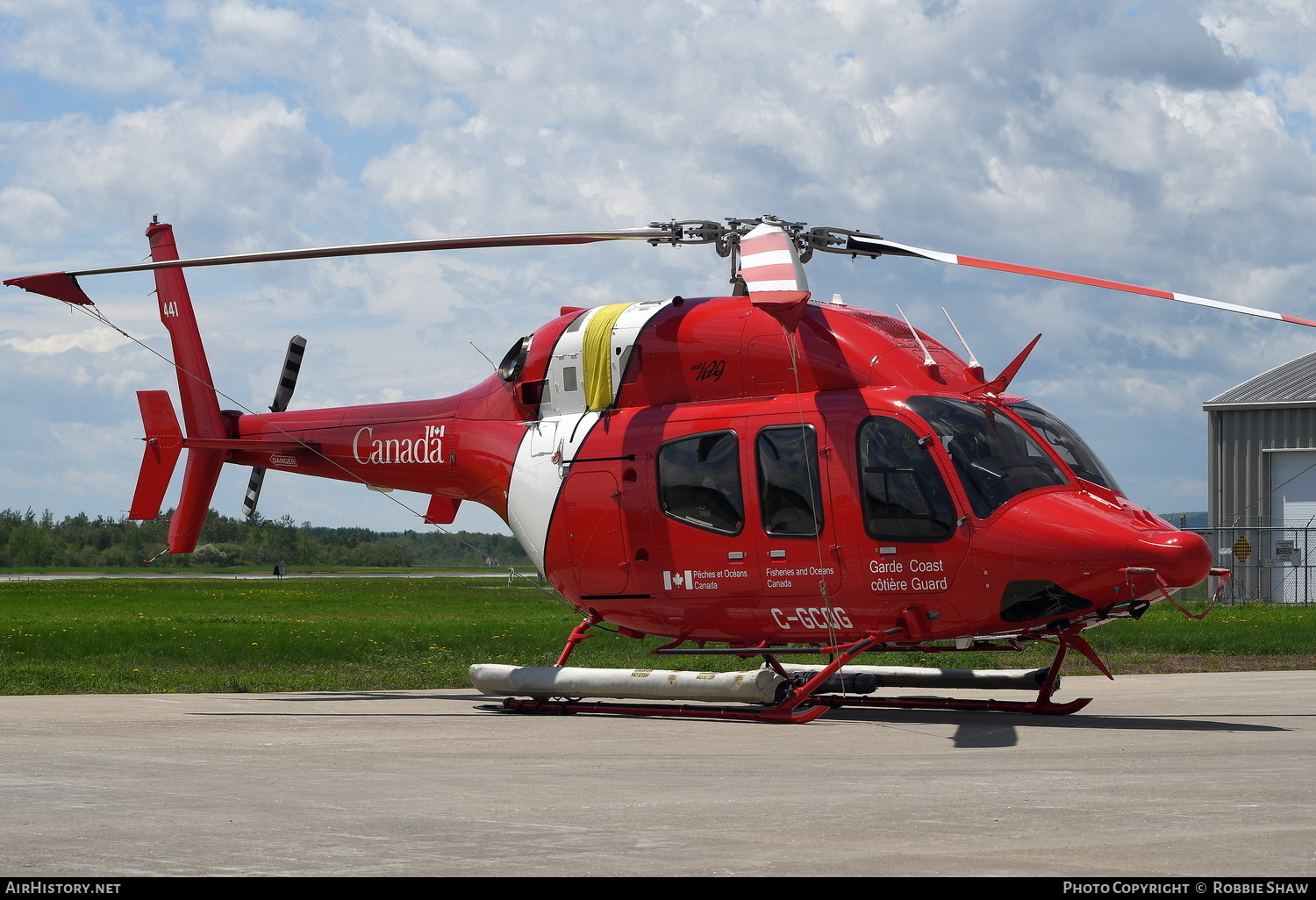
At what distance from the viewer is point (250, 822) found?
7188 mm

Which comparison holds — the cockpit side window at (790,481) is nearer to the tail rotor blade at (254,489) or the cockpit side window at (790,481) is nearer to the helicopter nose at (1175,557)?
the helicopter nose at (1175,557)

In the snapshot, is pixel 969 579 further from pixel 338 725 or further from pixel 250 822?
pixel 250 822

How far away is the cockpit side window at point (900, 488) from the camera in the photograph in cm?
1282

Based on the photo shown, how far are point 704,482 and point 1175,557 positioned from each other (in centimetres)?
478

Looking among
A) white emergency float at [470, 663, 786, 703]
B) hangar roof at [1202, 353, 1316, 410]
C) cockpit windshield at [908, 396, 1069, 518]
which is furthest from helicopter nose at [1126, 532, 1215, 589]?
hangar roof at [1202, 353, 1316, 410]

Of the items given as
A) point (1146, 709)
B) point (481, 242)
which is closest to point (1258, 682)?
point (1146, 709)

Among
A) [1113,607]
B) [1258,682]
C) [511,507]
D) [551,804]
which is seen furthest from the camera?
[1258,682]

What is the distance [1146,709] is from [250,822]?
35.0 ft

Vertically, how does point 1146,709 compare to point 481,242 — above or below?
below

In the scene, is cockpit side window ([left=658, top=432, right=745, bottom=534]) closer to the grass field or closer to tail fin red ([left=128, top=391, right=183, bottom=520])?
the grass field

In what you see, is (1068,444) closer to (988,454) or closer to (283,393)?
(988,454)

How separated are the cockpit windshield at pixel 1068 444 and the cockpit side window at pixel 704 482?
9.54ft

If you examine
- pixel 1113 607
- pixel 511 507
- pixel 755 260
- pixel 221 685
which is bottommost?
pixel 221 685

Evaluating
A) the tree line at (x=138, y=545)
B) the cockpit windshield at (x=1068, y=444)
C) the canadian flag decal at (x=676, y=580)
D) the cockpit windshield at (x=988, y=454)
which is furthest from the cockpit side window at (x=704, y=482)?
the tree line at (x=138, y=545)
